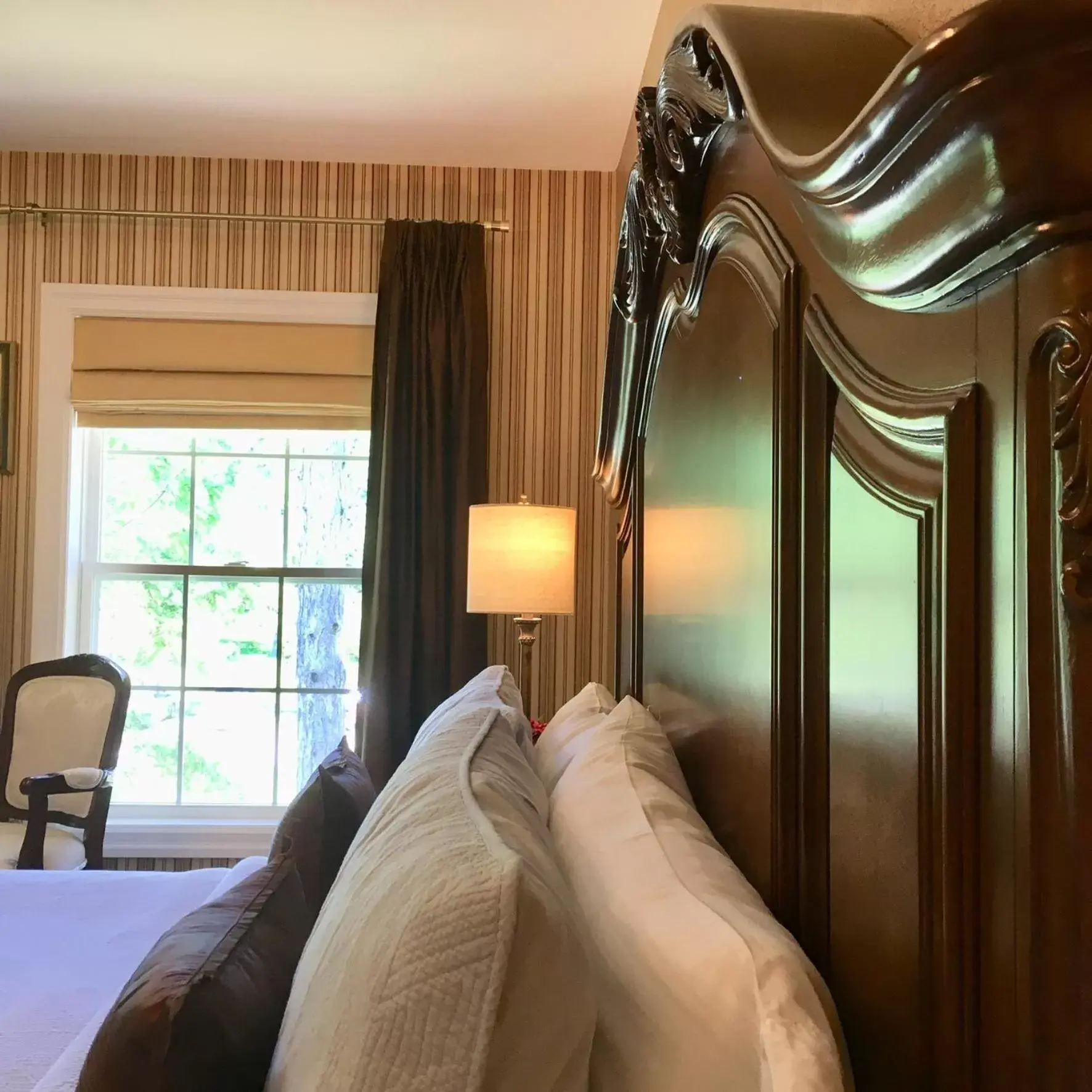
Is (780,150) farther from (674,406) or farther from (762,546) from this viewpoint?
(674,406)

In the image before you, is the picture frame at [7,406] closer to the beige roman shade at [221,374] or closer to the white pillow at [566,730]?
Result: the beige roman shade at [221,374]

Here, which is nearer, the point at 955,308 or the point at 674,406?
the point at 955,308

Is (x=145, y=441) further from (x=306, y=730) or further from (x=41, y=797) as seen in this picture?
(x=41, y=797)

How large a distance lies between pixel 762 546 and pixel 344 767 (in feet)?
2.83

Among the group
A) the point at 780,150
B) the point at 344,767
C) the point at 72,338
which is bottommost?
the point at 344,767

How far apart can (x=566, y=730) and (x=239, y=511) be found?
2.42 metres

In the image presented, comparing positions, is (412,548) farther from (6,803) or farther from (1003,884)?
(1003,884)

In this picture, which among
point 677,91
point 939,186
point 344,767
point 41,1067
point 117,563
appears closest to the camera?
point 939,186

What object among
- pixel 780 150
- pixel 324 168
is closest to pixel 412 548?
pixel 324 168

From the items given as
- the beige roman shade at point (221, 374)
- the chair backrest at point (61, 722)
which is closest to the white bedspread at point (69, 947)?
the chair backrest at point (61, 722)

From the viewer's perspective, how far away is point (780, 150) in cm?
63

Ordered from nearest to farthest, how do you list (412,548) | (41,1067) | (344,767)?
1. (41,1067)
2. (344,767)
3. (412,548)

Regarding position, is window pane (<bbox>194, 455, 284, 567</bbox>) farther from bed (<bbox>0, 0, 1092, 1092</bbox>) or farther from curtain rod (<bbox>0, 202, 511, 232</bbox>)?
bed (<bbox>0, 0, 1092, 1092</bbox>)

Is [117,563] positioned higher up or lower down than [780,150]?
lower down
